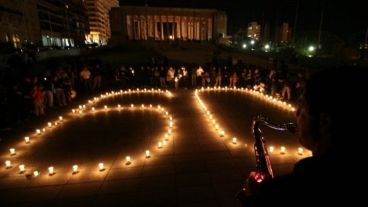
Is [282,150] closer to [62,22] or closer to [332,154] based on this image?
[332,154]

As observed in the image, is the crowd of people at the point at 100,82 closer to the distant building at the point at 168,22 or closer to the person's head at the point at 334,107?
the person's head at the point at 334,107

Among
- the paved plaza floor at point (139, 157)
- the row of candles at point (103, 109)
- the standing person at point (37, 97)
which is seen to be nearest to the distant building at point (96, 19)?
the row of candles at point (103, 109)

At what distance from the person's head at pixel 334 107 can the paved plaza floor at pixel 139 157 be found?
3.91 m

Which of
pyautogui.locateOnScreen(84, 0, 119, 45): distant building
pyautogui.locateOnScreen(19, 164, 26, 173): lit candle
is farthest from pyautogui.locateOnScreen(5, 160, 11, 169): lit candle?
pyautogui.locateOnScreen(84, 0, 119, 45): distant building

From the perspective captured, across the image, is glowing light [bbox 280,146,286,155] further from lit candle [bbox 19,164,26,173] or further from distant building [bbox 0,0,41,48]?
distant building [bbox 0,0,41,48]

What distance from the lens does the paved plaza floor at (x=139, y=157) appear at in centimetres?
518

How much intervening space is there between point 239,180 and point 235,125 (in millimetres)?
4194

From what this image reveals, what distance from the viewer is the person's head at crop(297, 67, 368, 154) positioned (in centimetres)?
107

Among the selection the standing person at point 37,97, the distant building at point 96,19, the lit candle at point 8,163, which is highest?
the distant building at point 96,19

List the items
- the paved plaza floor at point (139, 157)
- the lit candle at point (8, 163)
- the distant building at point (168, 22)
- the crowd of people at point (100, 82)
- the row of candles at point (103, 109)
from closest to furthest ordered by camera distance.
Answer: the paved plaza floor at point (139, 157) → the row of candles at point (103, 109) → the lit candle at point (8, 163) → the crowd of people at point (100, 82) → the distant building at point (168, 22)

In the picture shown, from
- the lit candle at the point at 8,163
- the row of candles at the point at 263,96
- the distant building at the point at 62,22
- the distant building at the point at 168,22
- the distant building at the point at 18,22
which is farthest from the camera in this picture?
the distant building at the point at 62,22

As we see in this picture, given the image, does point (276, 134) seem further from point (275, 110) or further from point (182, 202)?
point (182, 202)

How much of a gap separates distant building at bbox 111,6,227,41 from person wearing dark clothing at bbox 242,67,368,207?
6302 cm

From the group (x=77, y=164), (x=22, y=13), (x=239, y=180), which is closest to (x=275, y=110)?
(x=239, y=180)
